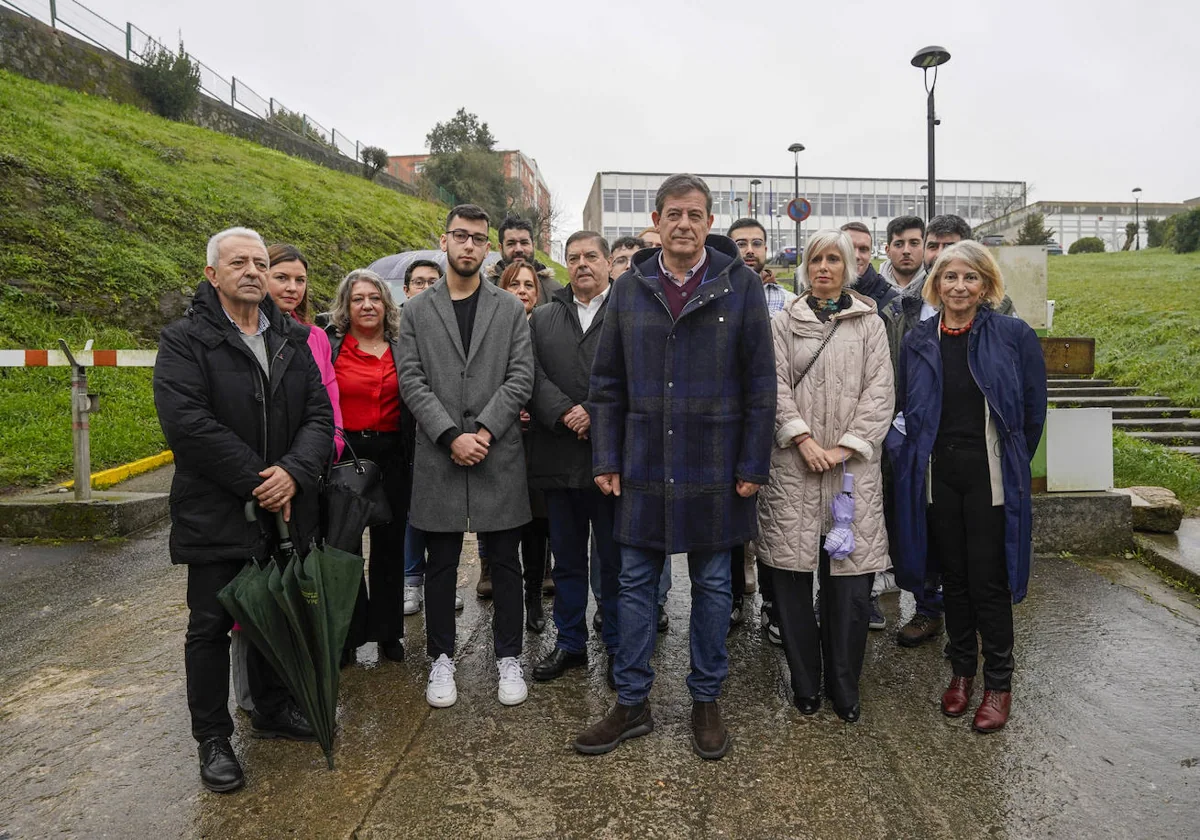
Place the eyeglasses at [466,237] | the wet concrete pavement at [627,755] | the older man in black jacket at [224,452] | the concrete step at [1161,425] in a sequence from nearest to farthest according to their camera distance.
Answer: the wet concrete pavement at [627,755] → the older man in black jacket at [224,452] → the eyeglasses at [466,237] → the concrete step at [1161,425]

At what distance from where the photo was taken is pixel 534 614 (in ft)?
14.6

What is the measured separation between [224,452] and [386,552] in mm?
1234

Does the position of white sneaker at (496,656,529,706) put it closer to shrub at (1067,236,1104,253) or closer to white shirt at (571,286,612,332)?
white shirt at (571,286,612,332)

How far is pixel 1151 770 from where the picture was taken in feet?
9.25

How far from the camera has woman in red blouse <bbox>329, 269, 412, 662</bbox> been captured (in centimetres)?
386

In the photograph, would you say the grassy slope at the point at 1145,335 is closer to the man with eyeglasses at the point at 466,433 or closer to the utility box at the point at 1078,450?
the utility box at the point at 1078,450

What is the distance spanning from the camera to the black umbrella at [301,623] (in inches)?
112

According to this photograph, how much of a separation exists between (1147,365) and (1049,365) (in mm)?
7662

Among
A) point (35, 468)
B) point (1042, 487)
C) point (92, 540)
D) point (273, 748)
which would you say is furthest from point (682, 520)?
Answer: point (35, 468)

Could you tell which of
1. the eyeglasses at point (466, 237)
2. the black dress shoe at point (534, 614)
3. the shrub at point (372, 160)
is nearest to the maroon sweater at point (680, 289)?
the eyeglasses at point (466, 237)

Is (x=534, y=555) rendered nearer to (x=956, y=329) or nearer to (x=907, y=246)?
(x=956, y=329)

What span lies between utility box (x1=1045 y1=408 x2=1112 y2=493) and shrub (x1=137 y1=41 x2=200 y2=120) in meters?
22.7

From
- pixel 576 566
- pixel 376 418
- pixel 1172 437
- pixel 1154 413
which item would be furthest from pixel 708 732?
pixel 1154 413

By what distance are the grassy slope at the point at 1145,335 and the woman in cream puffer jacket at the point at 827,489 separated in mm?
4937
